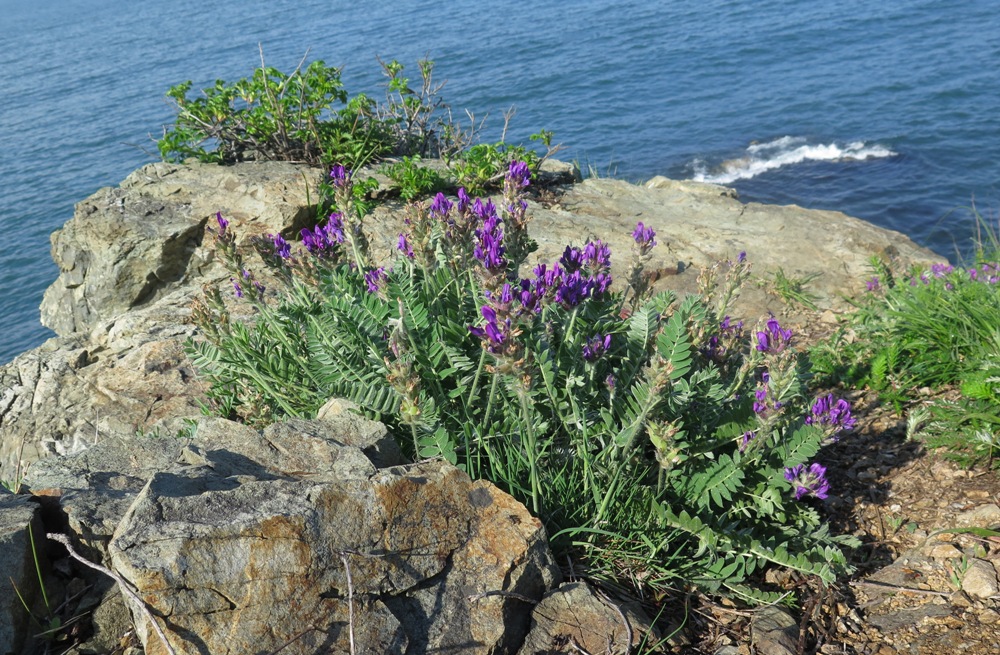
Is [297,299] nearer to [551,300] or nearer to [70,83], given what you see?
[551,300]

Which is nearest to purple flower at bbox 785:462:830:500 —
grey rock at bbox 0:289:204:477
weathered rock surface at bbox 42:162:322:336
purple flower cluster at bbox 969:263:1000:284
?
purple flower cluster at bbox 969:263:1000:284

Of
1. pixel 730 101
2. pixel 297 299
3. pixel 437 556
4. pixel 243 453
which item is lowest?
pixel 730 101

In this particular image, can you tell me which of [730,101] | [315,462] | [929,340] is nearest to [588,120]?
[730,101]

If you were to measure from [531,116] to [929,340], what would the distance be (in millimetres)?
13249

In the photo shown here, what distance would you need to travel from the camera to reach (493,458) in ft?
10.8

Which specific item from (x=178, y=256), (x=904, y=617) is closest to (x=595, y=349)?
(x=904, y=617)

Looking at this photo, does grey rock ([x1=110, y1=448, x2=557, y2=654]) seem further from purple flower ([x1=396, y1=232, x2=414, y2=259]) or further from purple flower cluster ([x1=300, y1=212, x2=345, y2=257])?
purple flower ([x1=396, y1=232, x2=414, y2=259])

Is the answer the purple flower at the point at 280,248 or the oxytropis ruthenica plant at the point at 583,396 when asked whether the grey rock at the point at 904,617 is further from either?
the purple flower at the point at 280,248

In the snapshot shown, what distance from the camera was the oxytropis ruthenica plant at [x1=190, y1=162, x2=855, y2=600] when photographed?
3.17m

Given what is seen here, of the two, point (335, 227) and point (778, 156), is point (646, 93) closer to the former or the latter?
point (778, 156)

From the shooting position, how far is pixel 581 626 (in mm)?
2844

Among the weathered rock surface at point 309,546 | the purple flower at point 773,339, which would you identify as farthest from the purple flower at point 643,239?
the weathered rock surface at point 309,546

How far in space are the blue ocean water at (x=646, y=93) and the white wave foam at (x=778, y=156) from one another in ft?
0.14

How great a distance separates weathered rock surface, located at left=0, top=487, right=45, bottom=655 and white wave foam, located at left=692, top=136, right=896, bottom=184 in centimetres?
1386
